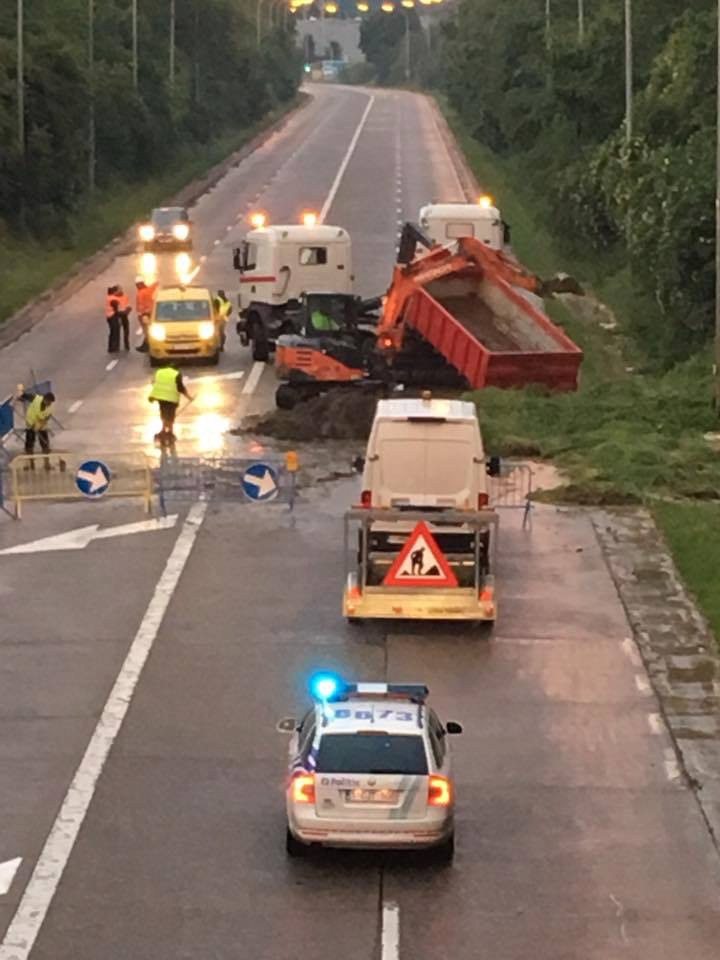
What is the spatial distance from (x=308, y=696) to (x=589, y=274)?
4163cm

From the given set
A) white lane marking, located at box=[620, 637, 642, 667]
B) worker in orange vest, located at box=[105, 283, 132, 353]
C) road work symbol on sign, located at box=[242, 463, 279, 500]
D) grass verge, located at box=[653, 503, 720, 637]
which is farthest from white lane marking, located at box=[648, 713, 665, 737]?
worker in orange vest, located at box=[105, 283, 132, 353]

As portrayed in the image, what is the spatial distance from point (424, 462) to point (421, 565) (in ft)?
5.82

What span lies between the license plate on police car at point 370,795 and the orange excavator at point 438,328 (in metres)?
22.6

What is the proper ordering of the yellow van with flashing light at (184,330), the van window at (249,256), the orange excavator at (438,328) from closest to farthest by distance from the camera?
the orange excavator at (438,328) → the yellow van with flashing light at (184,330) → the van window at (249,256)

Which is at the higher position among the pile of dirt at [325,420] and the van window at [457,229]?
the van window at [457,229]

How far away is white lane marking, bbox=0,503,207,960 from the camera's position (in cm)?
1486

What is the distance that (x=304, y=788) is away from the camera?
15391mm

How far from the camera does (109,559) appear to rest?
27047 millimetres

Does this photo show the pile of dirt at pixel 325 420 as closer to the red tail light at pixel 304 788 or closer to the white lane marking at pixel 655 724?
the white lane marking at pixel 655 724

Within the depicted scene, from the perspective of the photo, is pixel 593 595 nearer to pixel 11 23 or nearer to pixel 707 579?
pixel 707 579

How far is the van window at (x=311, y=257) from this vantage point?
4634 centimetres

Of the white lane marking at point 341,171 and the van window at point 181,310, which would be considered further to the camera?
the white lane marking at point 341,171

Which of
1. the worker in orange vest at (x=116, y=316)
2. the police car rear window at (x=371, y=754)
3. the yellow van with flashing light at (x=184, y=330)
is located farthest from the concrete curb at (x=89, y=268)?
the police car rear window at (x=371, y=754)

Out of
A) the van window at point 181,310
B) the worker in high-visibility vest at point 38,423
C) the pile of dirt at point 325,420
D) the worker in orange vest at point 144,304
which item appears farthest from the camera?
the worker in orange vest at point 144,304
